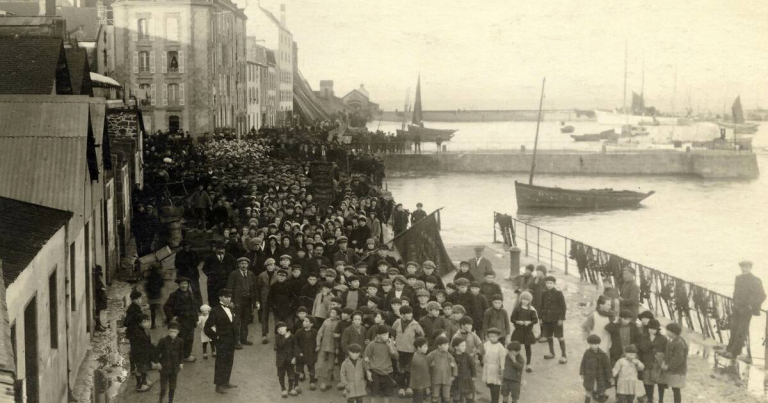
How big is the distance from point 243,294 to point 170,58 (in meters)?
46.7

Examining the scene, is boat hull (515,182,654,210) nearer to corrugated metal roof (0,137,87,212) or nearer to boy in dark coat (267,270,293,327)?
boy in dark coat (267,270,293,327)

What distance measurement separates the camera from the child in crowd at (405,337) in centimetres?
1180

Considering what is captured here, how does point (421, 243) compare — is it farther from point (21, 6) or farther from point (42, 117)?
point (21, 6)

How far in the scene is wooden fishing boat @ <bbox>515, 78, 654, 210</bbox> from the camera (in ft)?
200

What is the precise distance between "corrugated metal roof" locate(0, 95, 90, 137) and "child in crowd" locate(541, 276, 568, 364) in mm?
8619

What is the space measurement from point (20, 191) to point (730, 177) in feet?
260

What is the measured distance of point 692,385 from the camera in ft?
43.6

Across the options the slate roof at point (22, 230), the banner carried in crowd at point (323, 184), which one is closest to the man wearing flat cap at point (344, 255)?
the slate roof at point (22, 230)

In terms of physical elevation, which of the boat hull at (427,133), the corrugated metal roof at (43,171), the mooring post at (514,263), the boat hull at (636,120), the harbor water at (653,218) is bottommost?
the harbor water at (653,218)

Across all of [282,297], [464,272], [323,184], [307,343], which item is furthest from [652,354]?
[323,184]

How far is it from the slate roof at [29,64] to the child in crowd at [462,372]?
990cm

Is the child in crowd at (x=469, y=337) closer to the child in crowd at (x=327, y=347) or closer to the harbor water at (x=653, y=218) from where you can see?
the child in crowd at (x=327, y=347)

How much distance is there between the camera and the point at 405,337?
11.8 m

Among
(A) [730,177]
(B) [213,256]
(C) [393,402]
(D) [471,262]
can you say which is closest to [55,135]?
(B) [213,256]
